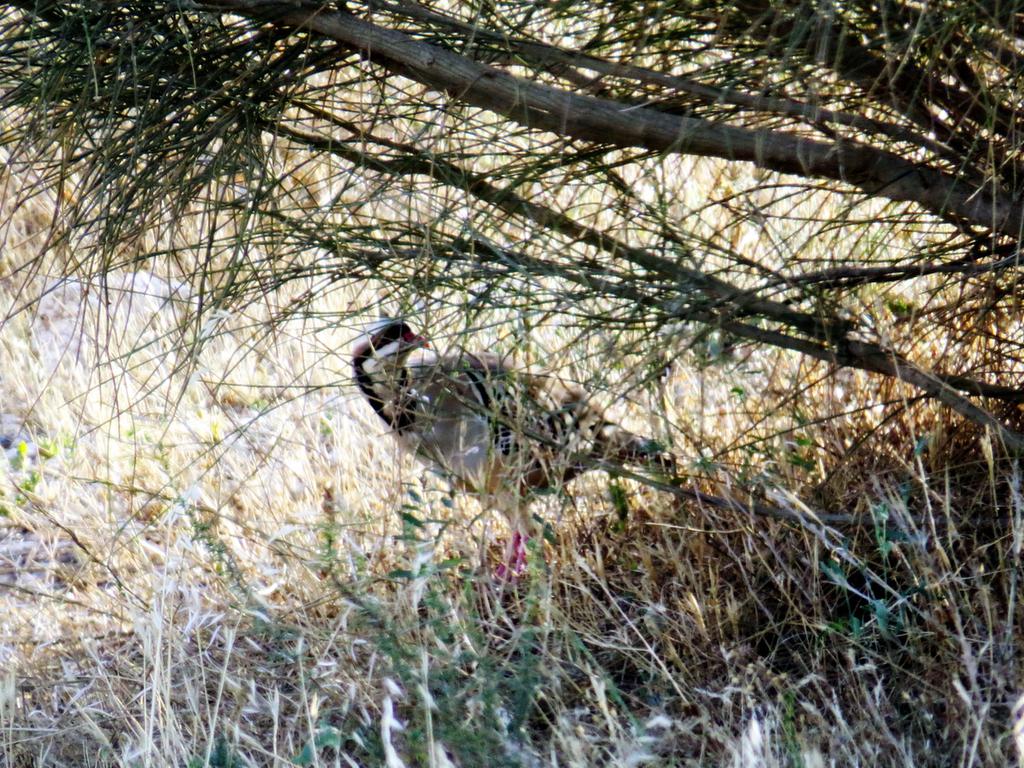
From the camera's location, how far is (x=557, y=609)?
3275 mm

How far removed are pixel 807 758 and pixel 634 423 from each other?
2.76 m

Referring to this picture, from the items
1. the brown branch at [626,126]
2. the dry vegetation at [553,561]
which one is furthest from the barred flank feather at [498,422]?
the brown branch at [626,126]

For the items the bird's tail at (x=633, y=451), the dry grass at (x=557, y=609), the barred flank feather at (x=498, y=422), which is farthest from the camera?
the bird's tail at (x=633, y=451)

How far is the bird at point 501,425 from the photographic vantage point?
137 inches

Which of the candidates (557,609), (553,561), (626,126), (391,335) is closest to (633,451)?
(553,561)

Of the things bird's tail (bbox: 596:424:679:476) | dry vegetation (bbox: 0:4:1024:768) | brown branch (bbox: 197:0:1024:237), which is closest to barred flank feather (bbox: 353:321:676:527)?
bird's tail (bbox: 596:424:679:476)

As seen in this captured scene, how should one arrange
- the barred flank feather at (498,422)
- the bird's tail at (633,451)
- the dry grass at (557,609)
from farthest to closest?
1. the bird's tail at (633,451)
2. the barred flank feather at (498,422)
3. the dry grass at (557,609)

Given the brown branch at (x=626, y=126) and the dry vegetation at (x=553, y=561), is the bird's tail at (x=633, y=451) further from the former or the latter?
the brown branch at (x=626, y=126)

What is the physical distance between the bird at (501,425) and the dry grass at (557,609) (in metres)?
0.15

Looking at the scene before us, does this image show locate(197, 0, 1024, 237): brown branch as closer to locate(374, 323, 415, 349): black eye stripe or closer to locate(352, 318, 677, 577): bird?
locate(352, 318, 677, 577): bird

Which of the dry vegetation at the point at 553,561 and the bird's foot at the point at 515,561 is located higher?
the dry vegetation at the point at 553,561

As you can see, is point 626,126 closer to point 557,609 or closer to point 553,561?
point 557,609

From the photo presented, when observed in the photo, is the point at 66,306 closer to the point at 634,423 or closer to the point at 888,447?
the point at 634,423

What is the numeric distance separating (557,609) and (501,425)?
115 centimetres
